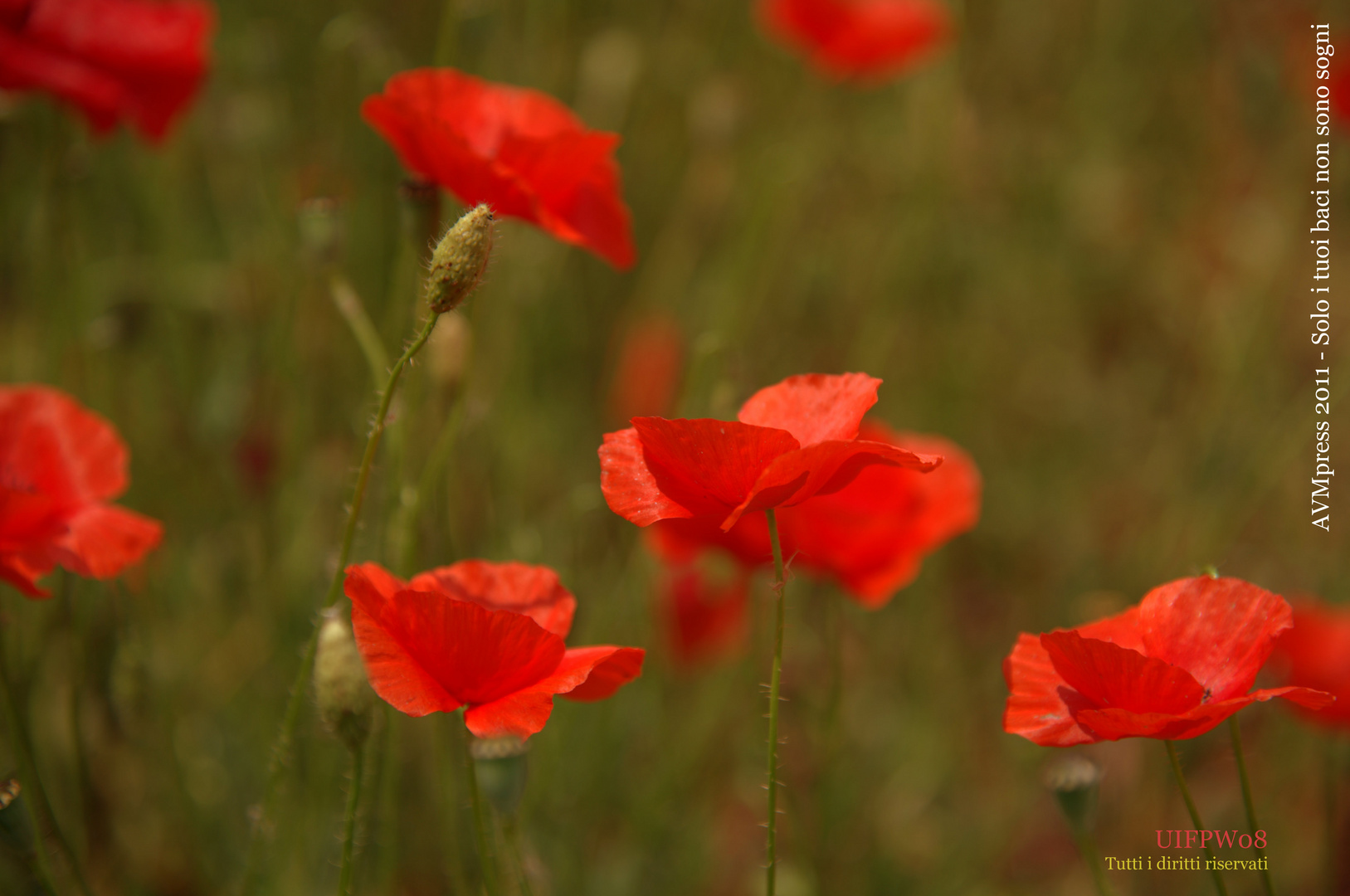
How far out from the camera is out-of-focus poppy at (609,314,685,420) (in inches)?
75.2

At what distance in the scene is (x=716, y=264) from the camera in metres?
2.43

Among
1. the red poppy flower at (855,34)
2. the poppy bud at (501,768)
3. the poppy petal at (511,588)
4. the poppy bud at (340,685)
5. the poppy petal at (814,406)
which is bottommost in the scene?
the poppy bud at (501,768)

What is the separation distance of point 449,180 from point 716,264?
1565 millimetres

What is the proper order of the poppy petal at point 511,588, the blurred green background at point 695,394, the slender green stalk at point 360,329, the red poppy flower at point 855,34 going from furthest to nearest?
the red poppy flower at point 855,34 → the blurred green background at point 695,394 → the slender green stalk at point 360,329 → the poppy petal at point 511,588

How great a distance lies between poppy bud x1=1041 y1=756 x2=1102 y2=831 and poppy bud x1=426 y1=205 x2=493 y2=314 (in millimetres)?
665

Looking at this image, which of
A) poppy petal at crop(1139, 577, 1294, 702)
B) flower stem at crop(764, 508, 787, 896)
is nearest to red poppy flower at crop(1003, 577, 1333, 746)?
poppy petal at crop(1139, 577, 1294, 702)

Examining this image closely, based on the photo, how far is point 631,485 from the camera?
2.39 ft

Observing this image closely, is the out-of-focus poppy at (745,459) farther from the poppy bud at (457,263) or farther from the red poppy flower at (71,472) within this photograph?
the red poppy flower at (71,472)

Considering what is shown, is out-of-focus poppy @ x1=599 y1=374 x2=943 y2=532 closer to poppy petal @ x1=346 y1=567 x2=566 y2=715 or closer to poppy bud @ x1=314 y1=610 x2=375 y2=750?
poppy petal @ x1=346 y1=567 x2=566 y2=715

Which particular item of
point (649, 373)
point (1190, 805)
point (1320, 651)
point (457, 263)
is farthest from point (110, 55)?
point (1320, 651)

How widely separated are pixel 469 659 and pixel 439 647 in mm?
22

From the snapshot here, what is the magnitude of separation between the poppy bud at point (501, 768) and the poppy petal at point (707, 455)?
0.83 ft

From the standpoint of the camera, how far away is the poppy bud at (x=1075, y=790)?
87 cm

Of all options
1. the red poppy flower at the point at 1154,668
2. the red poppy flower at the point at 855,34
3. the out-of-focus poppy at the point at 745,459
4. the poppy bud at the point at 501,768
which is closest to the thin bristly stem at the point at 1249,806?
the red poppy flower at the point at 1154,668
